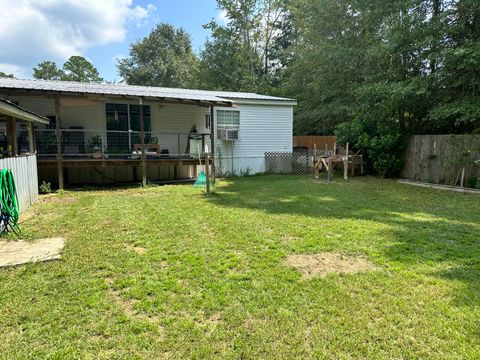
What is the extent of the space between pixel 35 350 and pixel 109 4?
12.5m

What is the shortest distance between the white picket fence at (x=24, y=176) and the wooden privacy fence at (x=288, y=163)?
930 cm

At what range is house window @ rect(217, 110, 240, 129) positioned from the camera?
45.0ft

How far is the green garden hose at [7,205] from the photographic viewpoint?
15.8 ft

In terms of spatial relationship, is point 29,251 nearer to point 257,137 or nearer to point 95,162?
point 95,162

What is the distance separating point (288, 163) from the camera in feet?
48.9

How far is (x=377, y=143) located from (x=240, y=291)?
11033mm

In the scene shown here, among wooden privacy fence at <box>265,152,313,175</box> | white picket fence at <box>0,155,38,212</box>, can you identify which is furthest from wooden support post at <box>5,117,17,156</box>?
wooden privacy fence at <box>265,152,313,175</box>

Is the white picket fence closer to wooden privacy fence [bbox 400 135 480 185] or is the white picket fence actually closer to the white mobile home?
the white mobile home

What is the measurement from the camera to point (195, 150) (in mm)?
12773

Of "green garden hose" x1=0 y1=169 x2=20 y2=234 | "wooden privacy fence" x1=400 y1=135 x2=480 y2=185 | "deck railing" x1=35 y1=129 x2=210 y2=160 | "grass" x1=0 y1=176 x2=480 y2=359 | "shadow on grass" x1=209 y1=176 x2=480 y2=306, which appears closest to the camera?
"grass" x1=0 y1=176 x2=480 y2=359

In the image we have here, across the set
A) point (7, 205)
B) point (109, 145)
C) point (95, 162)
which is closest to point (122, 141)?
point (109, 145)

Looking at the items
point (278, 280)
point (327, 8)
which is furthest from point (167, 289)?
point (327, 8)

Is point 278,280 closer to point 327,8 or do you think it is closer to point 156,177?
point 156,177

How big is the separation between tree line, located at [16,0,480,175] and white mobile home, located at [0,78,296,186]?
3847 mm
